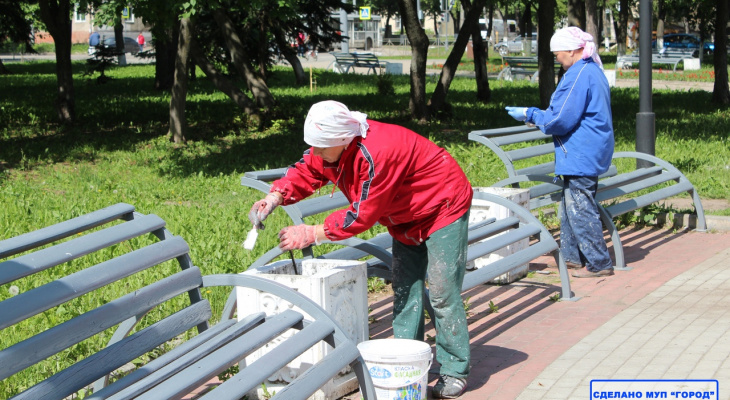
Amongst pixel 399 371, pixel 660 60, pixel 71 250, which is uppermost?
pixel 660 60

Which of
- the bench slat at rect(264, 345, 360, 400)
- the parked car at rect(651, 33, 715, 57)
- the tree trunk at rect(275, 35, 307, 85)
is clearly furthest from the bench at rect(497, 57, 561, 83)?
the bench slat at rect(264, 345, 360, 400)

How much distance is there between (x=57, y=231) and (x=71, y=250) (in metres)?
0.20

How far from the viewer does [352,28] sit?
231 feet

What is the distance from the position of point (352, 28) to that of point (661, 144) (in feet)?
192

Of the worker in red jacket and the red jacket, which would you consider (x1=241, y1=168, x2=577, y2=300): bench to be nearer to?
the worker in red jacket

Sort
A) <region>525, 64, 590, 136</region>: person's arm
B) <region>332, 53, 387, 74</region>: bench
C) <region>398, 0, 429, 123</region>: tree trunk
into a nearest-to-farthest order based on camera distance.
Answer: <region>525, 64, 590, 136</region>: person's arm → <region>398, 0, 429, 123</region>: tree trunk → <region>332, 53, 387, 74</region>: bench

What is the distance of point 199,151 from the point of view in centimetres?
1407

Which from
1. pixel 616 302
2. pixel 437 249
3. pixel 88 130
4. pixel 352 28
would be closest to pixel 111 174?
pixel 88 130

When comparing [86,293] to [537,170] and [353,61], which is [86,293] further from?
[353,61]

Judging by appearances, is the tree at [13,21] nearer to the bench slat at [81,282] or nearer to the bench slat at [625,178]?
the bench slat at [625,178]

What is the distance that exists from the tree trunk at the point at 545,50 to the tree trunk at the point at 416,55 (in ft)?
7.15

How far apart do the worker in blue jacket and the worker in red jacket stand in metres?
2.46

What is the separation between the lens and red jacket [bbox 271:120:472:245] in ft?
12.9

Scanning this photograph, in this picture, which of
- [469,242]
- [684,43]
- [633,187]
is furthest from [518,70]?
[469,242]
